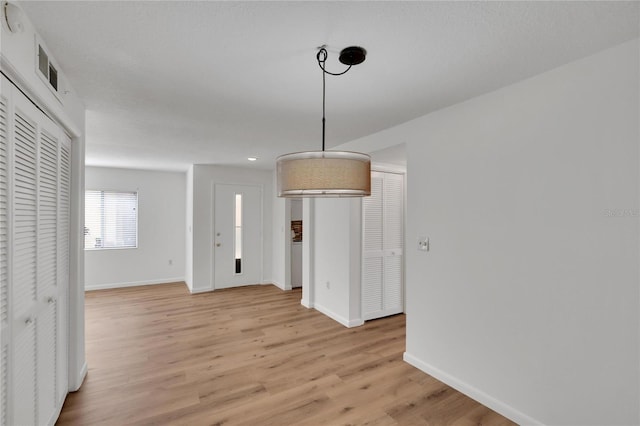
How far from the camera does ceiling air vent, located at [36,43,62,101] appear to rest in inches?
62.9

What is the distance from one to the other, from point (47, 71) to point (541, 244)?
3.02 m

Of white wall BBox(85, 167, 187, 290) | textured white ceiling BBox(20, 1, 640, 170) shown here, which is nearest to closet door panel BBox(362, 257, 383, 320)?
textured white ceiling BBox(20, 1, 640, 170)

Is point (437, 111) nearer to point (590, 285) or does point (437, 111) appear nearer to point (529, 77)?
point (529, 77)

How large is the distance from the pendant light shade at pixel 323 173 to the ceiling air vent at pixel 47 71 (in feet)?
4.24

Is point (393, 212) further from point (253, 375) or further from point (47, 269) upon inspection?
point (47, 269)

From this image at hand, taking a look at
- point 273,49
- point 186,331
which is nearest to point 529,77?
point 273,49

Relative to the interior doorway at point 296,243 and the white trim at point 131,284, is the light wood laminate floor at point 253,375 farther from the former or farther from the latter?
the interior doorway at point 296,243

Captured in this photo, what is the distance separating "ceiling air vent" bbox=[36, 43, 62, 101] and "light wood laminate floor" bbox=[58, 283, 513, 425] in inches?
83.7

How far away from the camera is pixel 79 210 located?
242 centimetres

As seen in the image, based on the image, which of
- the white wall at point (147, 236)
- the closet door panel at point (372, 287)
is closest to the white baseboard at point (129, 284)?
the white wall at point (147, 236)

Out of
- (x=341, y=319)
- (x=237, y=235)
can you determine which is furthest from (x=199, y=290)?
(x=341, y=319)

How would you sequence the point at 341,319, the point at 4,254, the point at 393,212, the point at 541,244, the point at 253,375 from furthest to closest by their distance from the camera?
the point at 393,212, the point at 341,319, the point at 253,375, the point at 541,244, the point at 4,254

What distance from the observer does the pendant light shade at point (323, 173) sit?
4.99 ft

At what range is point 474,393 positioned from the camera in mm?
2393
